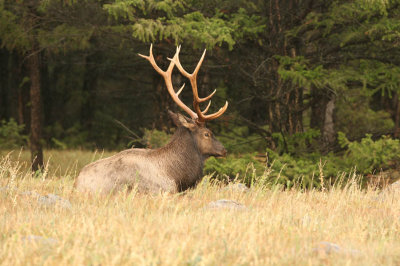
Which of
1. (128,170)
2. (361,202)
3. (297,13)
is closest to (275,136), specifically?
(297,13)

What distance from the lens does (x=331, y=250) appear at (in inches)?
189

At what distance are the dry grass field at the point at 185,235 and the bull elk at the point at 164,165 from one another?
20.4 inches

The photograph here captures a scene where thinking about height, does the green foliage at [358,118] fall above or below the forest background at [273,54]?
below

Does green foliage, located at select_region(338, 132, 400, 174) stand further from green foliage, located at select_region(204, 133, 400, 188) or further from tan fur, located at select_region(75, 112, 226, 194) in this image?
tan fur, located at select_region(75, 112, 226, 194)

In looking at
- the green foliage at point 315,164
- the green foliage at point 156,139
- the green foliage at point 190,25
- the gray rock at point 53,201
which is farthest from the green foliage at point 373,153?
the gray rock at point 53,201

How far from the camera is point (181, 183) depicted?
26.2 ft

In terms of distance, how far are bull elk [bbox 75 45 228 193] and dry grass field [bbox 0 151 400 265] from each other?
52 cm

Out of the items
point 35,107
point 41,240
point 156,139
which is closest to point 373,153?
point 156,139

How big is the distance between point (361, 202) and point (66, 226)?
4396 mm

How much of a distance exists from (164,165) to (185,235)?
9.39 feet

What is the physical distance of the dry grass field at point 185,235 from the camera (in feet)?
14.3

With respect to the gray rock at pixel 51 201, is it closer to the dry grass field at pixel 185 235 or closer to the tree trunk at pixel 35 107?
the dry grass field at pixel 185 235

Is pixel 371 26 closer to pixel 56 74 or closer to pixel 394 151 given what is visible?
pixel 394 151

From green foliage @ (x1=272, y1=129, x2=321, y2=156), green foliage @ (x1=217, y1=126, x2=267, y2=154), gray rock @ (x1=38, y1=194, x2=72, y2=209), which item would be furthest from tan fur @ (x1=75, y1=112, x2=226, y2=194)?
green foliage @ (x1=217, y1=126, x2=267, y2=154)
